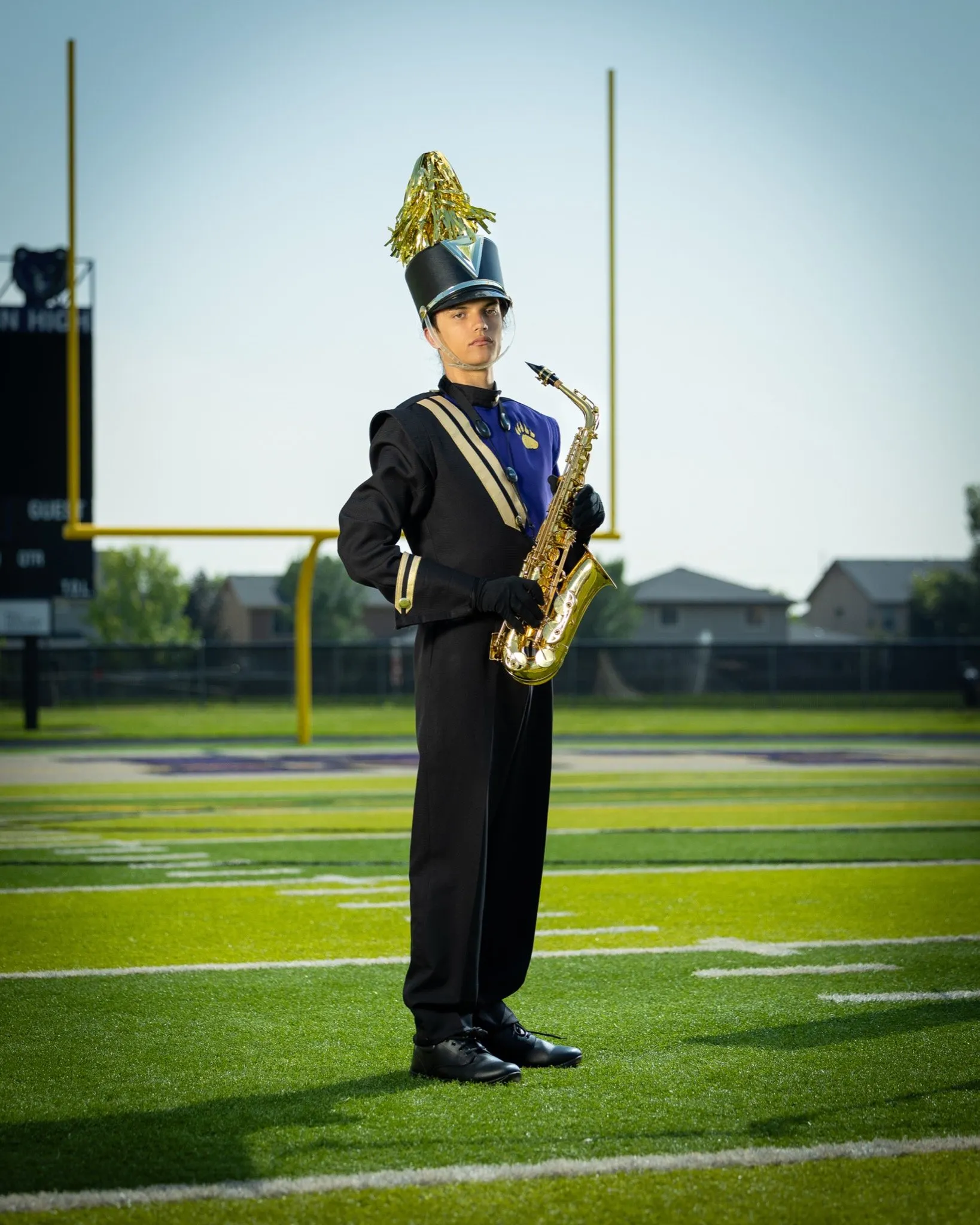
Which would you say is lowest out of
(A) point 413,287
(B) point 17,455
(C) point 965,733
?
(C) point 965,733

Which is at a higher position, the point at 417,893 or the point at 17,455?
the point at 17,455

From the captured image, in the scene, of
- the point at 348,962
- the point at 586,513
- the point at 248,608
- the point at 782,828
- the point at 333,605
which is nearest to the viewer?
the point at 586,513

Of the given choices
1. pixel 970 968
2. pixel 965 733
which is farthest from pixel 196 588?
pixel 970 968

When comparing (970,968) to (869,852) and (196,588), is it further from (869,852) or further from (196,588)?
(196,588)

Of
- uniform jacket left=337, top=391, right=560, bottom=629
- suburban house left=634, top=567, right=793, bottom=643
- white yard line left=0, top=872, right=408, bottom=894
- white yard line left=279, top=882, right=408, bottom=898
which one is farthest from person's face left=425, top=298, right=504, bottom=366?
suburban house left=634, top=567, right=793, bottom=643

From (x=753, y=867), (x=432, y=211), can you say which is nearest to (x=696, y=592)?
(x=753, y=867)

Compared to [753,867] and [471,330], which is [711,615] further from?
[471,330]

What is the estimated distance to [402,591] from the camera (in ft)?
11.0

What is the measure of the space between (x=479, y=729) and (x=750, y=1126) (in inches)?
38.6

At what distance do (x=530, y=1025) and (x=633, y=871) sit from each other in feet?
11.2

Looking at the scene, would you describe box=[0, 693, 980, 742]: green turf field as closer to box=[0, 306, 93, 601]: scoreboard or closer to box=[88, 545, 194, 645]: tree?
box=[0, 306, 93, 601]: scoreboard

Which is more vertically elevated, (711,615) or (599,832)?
→ (711,615)

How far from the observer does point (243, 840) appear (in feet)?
28.7

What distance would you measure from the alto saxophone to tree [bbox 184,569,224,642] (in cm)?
6944
